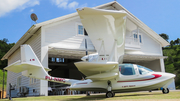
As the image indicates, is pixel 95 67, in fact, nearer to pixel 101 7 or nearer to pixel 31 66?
pixel 31 66

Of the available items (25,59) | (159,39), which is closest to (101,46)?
(25,59)

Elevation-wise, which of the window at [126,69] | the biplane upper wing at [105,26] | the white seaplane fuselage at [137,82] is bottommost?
the white seaplane fuselage at [137,82]

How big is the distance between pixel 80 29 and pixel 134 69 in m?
8.69

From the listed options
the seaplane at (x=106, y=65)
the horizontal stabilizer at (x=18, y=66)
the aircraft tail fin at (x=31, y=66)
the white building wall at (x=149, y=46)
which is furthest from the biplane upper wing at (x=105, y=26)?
the white building wall at (x=149, y=46)

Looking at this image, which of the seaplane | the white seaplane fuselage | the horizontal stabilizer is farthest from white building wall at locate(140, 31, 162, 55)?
the horizontal stabilizer

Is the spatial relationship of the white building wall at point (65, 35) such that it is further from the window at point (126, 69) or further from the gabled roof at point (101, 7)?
the window at point (126, 69)

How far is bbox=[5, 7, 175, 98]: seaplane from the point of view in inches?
263

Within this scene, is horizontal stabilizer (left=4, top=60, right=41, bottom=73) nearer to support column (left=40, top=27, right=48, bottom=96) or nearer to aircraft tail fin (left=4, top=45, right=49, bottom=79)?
aircraft tail fin (left=4, top=45, right=49, bottom=79)

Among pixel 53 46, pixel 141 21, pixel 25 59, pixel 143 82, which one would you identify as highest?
pixel 141 21

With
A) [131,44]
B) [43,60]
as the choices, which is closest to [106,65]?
[43,60]

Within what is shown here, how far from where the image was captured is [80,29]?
16234mm

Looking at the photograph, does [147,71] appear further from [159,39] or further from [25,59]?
[159,39]

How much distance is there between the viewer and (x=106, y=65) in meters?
7.11

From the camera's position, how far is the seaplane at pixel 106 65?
263 inches
